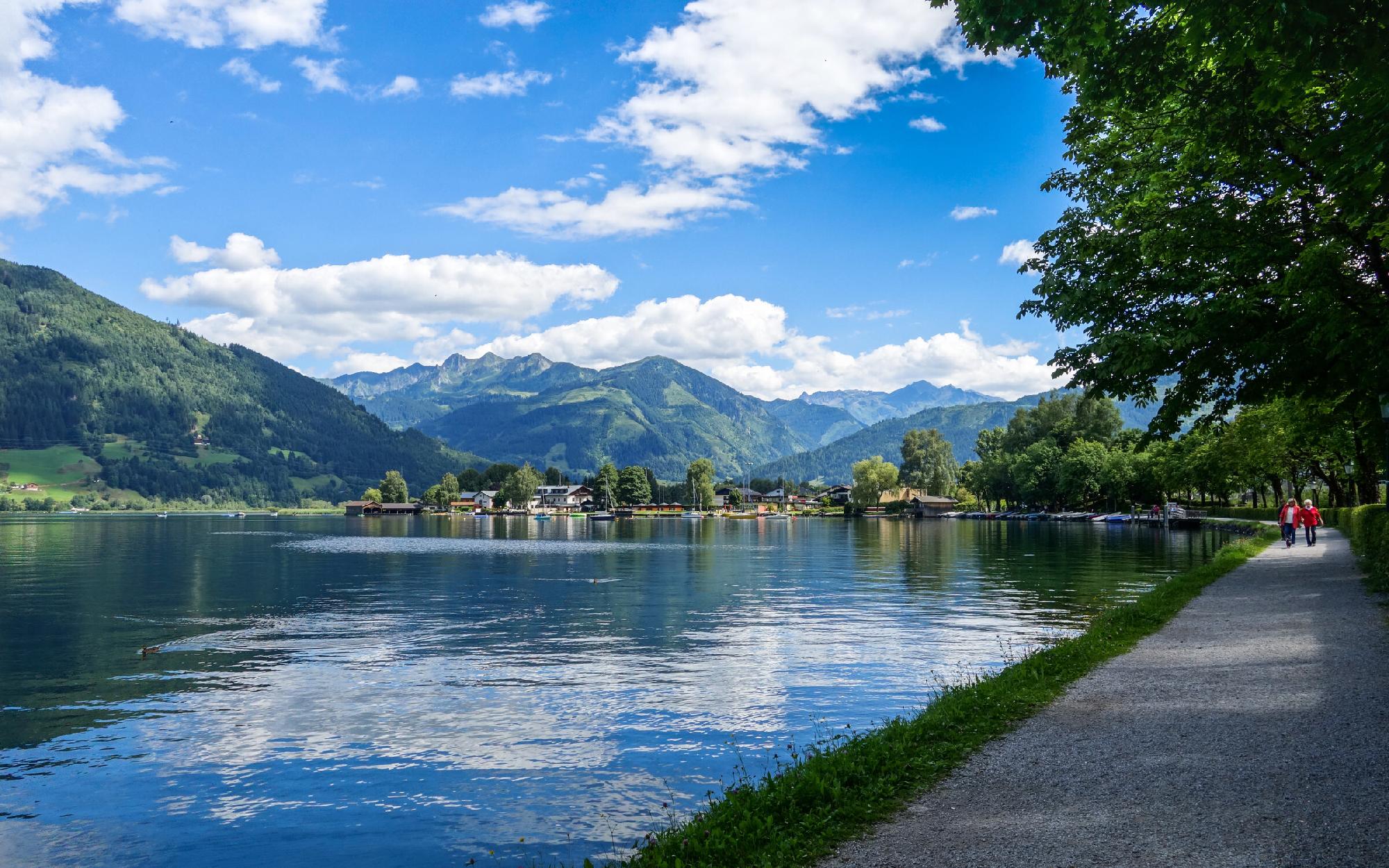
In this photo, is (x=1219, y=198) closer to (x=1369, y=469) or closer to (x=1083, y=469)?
(x=1369, y=469)

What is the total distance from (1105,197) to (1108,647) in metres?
16.5

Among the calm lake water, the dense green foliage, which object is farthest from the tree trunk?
the calm lake water

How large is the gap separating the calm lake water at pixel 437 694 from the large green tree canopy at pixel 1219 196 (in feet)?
35.1

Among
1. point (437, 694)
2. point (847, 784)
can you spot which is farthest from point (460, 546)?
point (847, 784)

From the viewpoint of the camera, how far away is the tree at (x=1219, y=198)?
11.6m

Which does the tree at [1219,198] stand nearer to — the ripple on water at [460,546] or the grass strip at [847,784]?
the grass strip at [847,784]

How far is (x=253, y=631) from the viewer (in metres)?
37.1

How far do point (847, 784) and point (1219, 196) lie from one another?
24.7 metres

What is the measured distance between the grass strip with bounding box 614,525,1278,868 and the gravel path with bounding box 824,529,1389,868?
1.17 feet

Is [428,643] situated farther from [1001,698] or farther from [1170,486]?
[1170,486]

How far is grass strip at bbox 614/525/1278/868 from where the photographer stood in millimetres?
10195

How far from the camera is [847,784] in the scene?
1232 cm

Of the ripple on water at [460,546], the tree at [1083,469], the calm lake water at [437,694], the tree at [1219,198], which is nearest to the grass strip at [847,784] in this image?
the calm lake water at [437,694]

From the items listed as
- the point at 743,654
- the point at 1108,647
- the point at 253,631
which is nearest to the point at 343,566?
the point at 253,631
